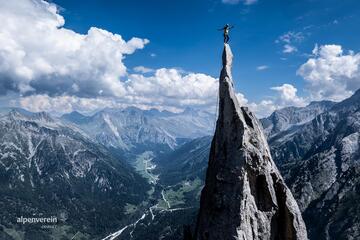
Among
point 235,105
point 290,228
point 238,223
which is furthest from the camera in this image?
point 235,105

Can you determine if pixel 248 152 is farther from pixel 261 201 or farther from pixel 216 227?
pixel 216 227

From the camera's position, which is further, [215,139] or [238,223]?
[215,139]

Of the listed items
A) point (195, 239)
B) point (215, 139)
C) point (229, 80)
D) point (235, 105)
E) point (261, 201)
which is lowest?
point (195, 239)

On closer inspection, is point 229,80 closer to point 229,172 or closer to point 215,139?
point 215,139

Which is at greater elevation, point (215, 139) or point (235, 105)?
point (235, 105)

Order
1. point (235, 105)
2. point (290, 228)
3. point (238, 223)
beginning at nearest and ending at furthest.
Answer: point (238, 223) < point (290, 228) < point (235, 105)

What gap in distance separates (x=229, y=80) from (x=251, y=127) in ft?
19.5

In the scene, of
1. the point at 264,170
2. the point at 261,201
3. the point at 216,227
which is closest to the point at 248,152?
the point at 264,170

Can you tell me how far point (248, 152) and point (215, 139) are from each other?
4.83 meters

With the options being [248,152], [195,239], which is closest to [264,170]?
[248,152]

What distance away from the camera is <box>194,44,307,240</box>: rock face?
37.7m

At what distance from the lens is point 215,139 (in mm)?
43188

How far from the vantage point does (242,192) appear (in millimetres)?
38000

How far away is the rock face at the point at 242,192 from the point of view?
124 feet
